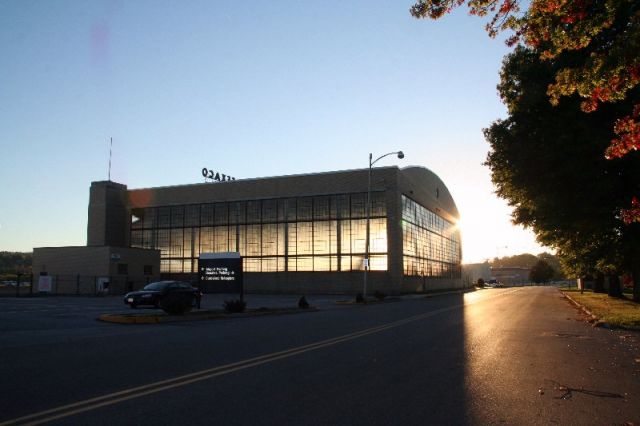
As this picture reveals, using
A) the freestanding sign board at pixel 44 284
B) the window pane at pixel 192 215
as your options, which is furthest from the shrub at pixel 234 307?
the window pane at pixel 192 215

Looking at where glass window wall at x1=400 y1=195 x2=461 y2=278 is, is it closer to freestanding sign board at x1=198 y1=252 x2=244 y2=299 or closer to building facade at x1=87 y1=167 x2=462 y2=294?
building facade at x1=87 y1=167 x2=462 y2=294

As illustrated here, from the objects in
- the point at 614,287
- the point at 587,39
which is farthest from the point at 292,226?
the point at 587,39

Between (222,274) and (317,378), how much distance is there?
19272 millimetres

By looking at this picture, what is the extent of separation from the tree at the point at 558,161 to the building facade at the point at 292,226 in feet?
121

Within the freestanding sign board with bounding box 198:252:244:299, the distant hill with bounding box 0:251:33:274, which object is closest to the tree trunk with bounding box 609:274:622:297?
the freestanding sign board with bounding box 198:252:244:299

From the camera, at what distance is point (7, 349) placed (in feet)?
37.0

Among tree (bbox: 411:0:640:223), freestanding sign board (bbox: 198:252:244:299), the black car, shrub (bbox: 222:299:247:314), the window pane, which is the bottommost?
shrub (bbox: 222:299:247:314)

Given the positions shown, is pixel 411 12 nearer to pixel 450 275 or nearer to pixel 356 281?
pixel 356 281

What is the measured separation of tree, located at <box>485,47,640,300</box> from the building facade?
3703 cm

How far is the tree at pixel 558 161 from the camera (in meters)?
20.5

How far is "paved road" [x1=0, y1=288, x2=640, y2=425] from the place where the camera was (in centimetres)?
604

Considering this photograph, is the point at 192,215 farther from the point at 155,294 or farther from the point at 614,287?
the point at 614,287

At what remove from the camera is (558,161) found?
2145cm

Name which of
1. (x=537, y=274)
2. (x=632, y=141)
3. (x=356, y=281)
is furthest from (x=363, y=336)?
(x=537, y=274)
